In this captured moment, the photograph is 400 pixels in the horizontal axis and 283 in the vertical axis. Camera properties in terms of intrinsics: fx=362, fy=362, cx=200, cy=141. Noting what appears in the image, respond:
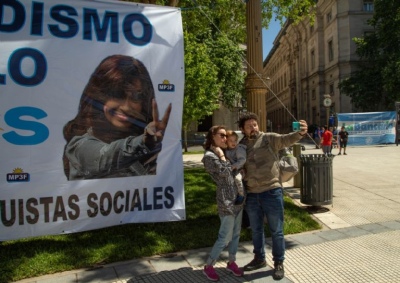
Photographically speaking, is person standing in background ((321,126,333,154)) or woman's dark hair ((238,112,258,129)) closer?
woman's dark hair ((238,112,258,129))

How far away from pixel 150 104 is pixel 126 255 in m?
2.01

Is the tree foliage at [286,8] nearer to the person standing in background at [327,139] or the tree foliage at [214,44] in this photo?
the tree foliage at [214,44]

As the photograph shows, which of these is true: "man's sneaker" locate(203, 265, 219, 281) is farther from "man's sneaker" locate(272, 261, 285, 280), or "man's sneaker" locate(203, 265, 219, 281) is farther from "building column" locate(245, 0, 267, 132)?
"building column" locate(245, 0, 267, 132)

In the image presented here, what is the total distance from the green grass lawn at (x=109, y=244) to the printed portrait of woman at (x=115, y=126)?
44.6 inches

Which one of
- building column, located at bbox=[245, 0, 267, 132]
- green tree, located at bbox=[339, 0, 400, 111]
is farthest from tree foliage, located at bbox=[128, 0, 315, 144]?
green tree, located at bbox=[339, 0, 400, 111]

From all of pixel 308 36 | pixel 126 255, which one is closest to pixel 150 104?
pixel 126 255

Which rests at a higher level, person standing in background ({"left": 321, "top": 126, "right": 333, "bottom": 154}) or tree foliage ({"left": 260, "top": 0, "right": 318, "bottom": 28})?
tree foliage ({"left": 260, "top": 0, "right": 318, "bottom": 28})

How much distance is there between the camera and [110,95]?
176 inches

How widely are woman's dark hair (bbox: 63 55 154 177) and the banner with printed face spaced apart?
0.04ft

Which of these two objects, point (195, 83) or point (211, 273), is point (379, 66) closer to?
point (195, 83)

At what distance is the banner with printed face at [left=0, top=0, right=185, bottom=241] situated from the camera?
4062 mm

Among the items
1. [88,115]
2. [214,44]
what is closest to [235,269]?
[88,115]

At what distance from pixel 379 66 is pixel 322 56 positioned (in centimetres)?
1332

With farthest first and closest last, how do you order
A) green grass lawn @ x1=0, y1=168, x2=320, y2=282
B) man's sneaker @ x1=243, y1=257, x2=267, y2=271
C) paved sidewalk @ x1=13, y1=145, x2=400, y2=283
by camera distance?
green grass lawn @ x1=0, y1=168, x2=320, y2=282 → man's sneaker @ x1=243, y1=257, x2=267, y2=271 → paved sidewalk @ x1=13, y1=145, x2=400, y2=283
